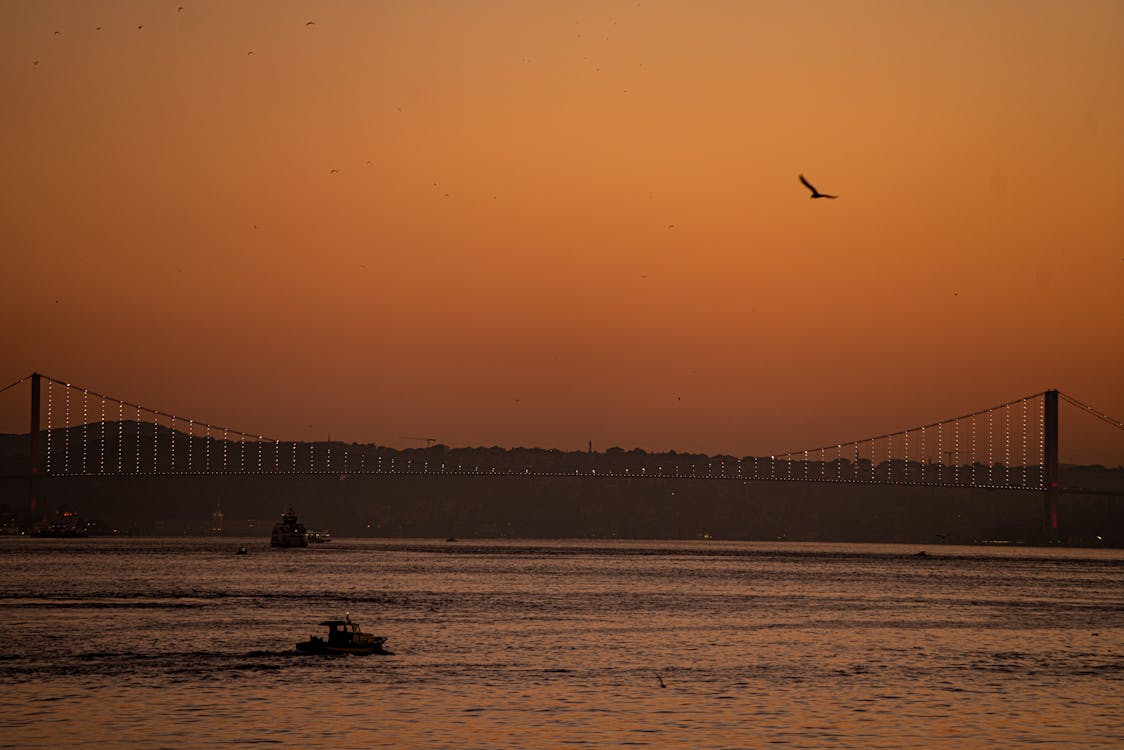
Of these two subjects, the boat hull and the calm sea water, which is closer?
the calm sea water

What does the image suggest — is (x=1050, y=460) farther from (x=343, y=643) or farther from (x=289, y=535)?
(x=343, y=643)

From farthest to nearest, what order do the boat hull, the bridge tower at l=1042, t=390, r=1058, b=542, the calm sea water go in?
1. the bridge tower at l=1042, t=390, r=1058, b=542
2. the boat hull
3. the calm sea water

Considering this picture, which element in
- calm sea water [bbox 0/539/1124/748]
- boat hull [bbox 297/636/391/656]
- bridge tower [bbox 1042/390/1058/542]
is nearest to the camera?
calm sea water [bbox 0/539/1124/748]

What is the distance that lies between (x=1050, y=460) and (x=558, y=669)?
138568 mm

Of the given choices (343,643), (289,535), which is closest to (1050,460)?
(289,535)

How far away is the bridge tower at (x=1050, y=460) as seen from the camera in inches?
6535

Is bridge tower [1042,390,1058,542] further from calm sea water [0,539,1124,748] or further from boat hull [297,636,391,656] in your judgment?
boat hull [297,636,391,656]

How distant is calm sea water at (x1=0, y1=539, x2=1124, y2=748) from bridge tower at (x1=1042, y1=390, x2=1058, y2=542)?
70948 mm

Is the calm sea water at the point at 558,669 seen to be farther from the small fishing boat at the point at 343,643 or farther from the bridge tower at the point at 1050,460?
the bridge tower at the point at 1050,460

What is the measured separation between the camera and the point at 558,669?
154ft

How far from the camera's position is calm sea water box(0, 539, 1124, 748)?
34.1m

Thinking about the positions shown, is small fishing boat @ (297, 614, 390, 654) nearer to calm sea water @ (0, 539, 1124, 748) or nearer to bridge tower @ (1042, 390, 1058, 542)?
calm sea water @ (0, 539, 1124, 748)

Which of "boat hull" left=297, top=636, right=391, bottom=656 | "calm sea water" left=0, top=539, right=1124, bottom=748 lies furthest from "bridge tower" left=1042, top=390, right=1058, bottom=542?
"boat hull" left=297, top=636, right=391, bottom=656

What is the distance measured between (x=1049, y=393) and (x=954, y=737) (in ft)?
549
